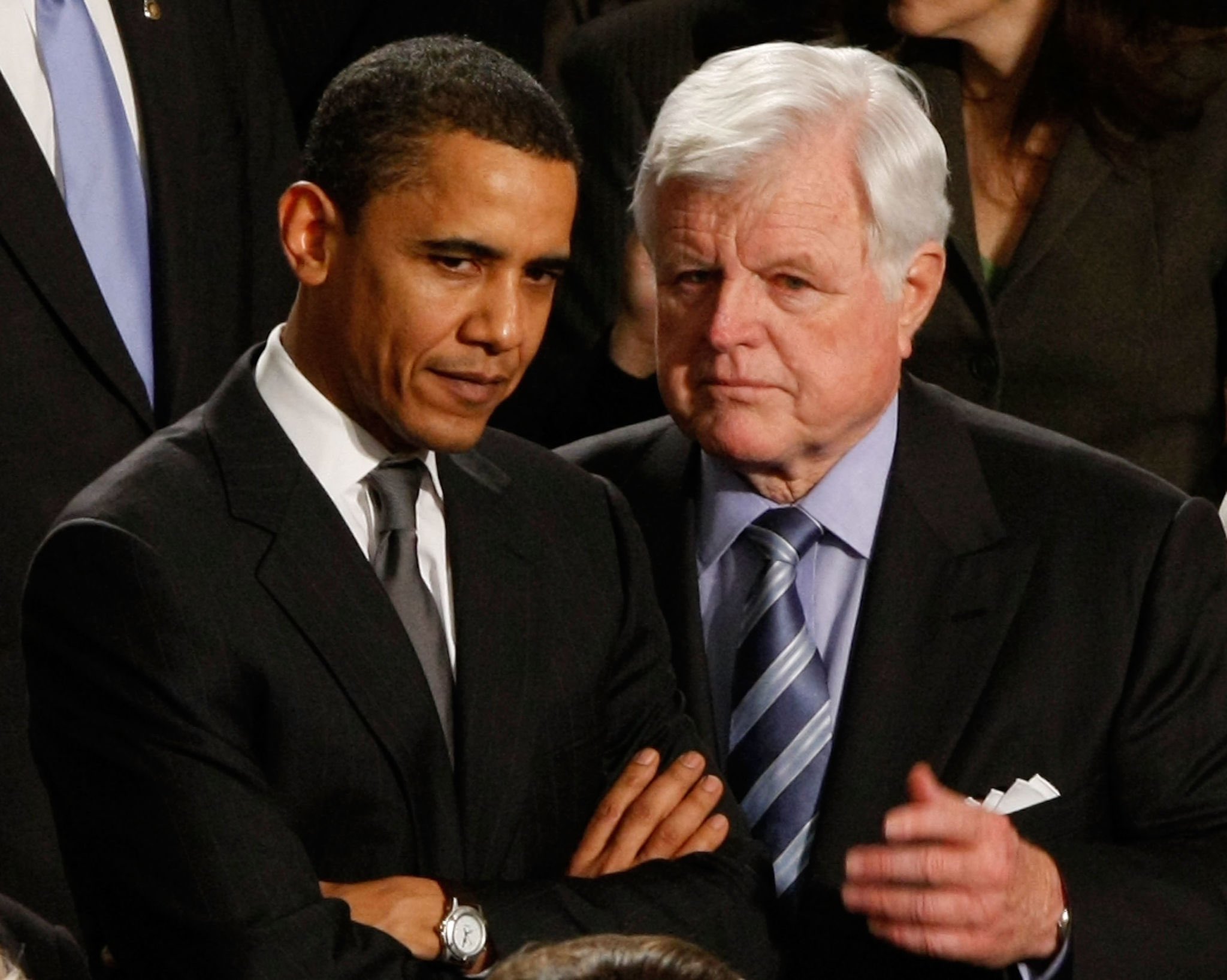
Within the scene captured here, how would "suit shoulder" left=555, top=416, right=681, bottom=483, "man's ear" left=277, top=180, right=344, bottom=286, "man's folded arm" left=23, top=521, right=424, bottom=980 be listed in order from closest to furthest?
"man's folded arm" left=23, top=521, right=424, bottom=980 → "man's ear" left=277, top=180, right=344, bottom=286 → "suit shoulder" left=555, top=416, right=681, bottom=483

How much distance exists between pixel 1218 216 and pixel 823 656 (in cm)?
95

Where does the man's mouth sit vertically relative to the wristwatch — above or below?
above

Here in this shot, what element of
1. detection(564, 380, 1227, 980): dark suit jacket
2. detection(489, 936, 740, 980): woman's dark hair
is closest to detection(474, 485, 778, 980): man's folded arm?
detection(564, 380, 1227, 980): dark suit jacket

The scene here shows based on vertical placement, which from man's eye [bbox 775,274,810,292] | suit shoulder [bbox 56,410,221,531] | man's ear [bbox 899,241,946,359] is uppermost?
man's eye [bbox 775,274,810,292]

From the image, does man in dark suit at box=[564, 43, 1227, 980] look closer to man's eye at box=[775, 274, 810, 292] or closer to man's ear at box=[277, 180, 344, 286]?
man's eye at box=[775, 274, 810, 292]

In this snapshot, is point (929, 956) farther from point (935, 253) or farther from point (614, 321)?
point (614, 321)

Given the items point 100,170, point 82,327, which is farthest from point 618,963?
point 100,170

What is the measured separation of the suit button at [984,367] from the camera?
3516 mm

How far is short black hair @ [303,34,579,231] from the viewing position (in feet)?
8.83

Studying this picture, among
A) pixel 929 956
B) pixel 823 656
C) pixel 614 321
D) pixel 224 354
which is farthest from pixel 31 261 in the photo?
pixel 929 956

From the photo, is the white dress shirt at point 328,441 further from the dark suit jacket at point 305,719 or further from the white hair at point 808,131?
the white hair at point 808,131

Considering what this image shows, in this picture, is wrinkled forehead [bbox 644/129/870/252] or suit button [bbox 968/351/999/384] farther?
suit button [bbox 968/351/999/384]

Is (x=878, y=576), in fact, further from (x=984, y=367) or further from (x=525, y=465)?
(x=984, y=367)

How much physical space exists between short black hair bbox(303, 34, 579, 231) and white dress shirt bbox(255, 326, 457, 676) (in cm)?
18
